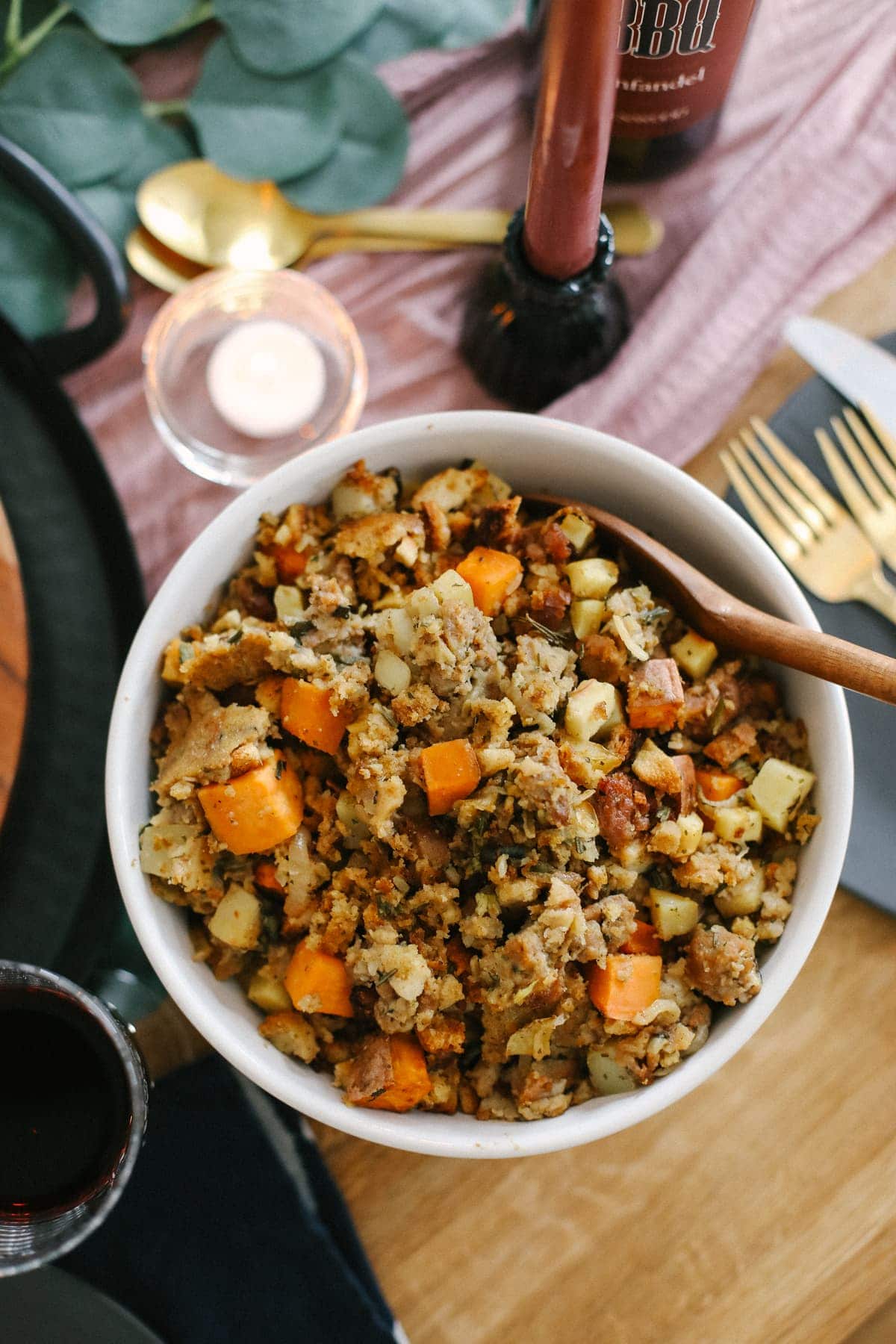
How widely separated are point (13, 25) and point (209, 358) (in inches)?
25.0

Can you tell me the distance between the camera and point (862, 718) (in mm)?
1684

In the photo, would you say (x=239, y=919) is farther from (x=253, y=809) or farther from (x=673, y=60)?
(x=673, y=60)

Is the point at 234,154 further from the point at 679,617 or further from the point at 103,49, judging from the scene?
the point at 679,617

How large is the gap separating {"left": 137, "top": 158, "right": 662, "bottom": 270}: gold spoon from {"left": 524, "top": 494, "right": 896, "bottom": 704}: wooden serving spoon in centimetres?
67

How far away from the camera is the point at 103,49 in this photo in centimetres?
197

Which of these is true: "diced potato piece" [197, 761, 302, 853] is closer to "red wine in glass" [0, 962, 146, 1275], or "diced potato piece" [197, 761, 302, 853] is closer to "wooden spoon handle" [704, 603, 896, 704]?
"red wine in glass" [0, 962, 146, 1275]

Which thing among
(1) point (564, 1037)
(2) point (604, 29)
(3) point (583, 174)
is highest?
(2) point (604, 29)

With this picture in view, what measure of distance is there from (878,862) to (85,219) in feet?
4.94

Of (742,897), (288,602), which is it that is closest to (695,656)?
(742,897)

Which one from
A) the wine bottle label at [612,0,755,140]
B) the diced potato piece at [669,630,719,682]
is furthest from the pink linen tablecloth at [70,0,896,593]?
the diced potato piece at [669,630,719,682]

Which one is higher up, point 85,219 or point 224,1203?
point 85,219

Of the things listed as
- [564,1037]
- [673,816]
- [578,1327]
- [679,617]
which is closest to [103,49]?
[679,617]

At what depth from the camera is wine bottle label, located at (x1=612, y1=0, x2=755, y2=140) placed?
1.54 m

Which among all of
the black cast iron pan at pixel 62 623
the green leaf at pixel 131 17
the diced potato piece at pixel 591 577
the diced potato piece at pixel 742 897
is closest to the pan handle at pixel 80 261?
the black cast iron pan at pixel 62 623
